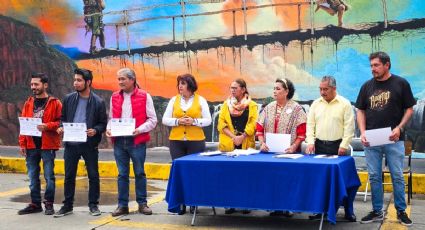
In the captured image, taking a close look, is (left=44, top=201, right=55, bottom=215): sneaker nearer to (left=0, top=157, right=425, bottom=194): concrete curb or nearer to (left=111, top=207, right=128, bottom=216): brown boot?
(left=111, top=207, right=128, bottom=216): brown boot

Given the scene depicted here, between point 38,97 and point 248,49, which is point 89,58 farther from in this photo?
point 38,97

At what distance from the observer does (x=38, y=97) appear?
276 inches

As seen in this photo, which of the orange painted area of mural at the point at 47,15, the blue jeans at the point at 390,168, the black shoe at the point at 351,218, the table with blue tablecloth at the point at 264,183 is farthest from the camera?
the orange painted area of mural at the point at 47,15

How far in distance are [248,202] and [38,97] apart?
3.09m

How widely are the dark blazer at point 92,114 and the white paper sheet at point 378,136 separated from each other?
3.19 metres

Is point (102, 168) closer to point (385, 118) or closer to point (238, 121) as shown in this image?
point (238, 121)

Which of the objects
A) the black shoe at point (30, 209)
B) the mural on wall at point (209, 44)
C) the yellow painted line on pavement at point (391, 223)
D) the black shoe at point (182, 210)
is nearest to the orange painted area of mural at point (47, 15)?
the mural on wall at point (209, 44)

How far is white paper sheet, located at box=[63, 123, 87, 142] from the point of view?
21.6 ft

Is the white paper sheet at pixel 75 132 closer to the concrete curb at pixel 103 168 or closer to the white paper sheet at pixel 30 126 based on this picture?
the white paper sheet at pixel 30 126

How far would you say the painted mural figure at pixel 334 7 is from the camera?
9.99 meters

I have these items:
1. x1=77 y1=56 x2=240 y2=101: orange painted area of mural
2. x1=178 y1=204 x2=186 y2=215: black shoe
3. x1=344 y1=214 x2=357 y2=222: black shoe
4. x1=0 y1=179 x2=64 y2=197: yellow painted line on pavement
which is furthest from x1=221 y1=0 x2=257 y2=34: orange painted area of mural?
x1=344 y1=214 x2=357 y2=222: black shoe

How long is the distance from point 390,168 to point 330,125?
0.82 metres

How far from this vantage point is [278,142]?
6461 mm

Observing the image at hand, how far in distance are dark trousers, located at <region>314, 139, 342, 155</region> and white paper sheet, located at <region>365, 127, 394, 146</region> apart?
0.43m
